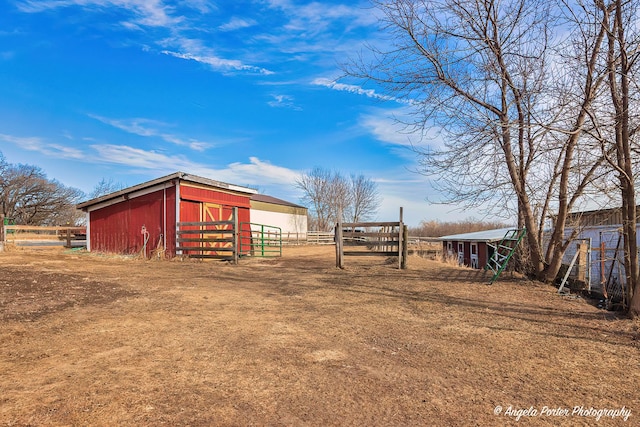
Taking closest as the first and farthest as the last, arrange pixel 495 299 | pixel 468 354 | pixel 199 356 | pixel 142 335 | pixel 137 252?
pixel 199 356 → pixel 468 354 → pixel 142 335 → pixel 495 299 → pixel 137 252

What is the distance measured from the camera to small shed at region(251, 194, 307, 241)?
→ 36.9 metres

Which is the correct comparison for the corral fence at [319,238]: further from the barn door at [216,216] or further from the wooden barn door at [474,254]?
the barn door at [216,216]

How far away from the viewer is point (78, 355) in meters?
3.37

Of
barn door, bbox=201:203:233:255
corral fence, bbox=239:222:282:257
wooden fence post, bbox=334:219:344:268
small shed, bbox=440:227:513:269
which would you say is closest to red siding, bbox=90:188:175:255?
barn door, bbox=201:203:233:255

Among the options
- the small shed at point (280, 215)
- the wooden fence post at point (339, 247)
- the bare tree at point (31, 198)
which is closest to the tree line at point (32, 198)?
the bare tree at point (31, 198)

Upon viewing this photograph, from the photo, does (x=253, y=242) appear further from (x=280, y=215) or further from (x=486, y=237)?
(x=280, y=215)

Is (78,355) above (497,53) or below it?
below

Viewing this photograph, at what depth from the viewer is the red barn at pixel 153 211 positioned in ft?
44.5

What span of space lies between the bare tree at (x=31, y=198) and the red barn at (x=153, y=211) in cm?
2572

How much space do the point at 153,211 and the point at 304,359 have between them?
12.1m

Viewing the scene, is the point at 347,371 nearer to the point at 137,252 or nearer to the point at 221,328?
the point at 221,328

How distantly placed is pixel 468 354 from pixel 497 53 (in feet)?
20.4

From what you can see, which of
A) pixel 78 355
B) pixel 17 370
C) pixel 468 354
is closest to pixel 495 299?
pixel 468 354

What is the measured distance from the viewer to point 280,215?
40875mm
